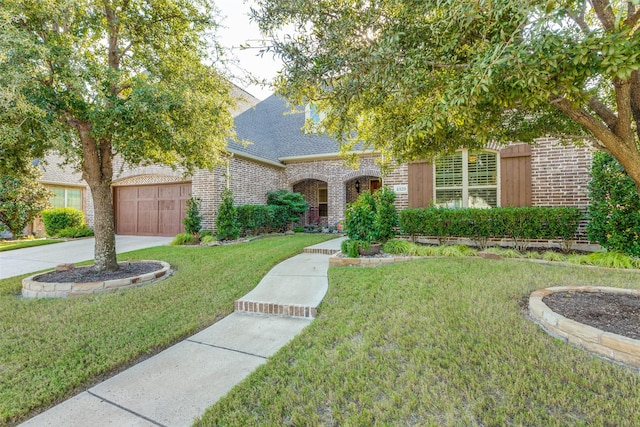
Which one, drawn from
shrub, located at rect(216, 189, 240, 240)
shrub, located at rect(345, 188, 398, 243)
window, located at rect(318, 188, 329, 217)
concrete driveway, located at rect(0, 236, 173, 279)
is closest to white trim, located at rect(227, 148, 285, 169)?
shrub, located at rect(216, 189, 240, 240)

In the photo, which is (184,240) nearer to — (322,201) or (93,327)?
(93,327)

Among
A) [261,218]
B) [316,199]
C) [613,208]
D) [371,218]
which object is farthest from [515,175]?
[316,199]

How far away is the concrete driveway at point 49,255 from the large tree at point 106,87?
2499 millimetres

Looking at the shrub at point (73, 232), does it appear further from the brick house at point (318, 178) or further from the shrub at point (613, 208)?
the shrub at point (613, 208)

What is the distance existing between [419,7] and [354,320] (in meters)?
3.15

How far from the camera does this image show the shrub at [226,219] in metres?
8.84

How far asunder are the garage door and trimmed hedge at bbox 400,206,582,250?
25.5ft

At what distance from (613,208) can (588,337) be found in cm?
403

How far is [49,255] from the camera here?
780 cm

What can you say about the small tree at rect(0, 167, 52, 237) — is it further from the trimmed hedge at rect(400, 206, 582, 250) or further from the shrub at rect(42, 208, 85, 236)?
the trimmed hedge at rect(400, 206, 582, 250)

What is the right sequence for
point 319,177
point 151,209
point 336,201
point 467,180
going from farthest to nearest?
point 319,177, point 336,201, point 151,209, point 467,180

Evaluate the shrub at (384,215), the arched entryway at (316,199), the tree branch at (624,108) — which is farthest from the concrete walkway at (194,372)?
the arched entryway at (316,199)

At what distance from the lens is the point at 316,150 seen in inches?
470

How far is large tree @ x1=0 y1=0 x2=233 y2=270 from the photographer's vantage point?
12.2 ft
